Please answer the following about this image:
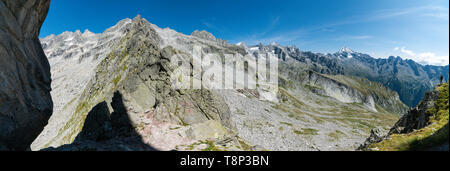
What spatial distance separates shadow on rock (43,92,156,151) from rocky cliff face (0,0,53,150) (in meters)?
4.63

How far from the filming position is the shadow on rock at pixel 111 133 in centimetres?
2239

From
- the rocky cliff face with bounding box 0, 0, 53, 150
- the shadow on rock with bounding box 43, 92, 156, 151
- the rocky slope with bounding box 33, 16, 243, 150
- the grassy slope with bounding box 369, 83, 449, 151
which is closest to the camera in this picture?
the grassy slope with bounding box 369, 83, 449, 151

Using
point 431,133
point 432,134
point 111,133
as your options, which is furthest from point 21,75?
point 431,133

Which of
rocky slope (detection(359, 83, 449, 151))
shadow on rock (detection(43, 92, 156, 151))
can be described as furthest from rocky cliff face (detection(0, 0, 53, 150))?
rocky slope (detection(359, 83, 449, 151))

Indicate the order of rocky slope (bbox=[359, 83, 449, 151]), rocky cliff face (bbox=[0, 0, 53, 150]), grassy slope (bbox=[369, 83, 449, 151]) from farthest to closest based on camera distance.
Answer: rocky cliff face (bbox=[0, 0, 53, 150]) → grassy slope (bbox=[369, 83, 449, 151]) → rocky slope (bbox=[359, 83, 449, 151])

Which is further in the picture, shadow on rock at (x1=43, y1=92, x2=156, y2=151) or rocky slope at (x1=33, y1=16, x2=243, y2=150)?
rocky slope at (x1=33, y1=16, x2=243, y2=150)

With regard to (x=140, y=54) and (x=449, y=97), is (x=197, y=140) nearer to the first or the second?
(x=449, y=97)

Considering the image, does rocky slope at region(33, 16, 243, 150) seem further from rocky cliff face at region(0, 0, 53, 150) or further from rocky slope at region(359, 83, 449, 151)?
rocky slope at region(359, 83, 449, 151)

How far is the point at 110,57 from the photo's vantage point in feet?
233

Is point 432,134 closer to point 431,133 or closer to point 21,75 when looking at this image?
point 431,133

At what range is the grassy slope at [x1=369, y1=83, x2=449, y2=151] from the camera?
46.2ft

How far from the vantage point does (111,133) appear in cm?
2697
